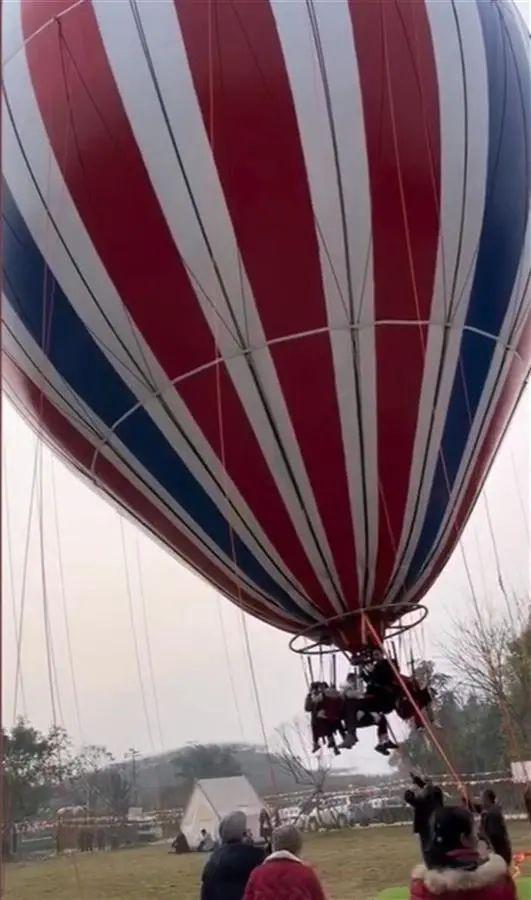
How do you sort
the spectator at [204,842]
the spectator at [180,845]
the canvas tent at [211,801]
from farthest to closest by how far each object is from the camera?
the spectator at [180,845]
the spectator at [204,842]
the canvas tent at [211,801]

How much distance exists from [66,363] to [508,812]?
11.9 meters

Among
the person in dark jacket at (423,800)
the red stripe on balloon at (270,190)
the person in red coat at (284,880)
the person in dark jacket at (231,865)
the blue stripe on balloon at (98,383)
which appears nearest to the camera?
the person in red coat at (284,880)

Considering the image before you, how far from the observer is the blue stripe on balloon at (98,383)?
564 cm

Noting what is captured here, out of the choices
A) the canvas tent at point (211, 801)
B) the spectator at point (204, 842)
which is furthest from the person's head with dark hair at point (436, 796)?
the spectator at point (204, 842)

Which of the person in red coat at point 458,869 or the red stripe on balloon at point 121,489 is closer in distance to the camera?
the person in red coat at point 458,869

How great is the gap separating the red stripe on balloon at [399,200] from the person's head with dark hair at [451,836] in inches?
110

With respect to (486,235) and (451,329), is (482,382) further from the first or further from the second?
(486,235)

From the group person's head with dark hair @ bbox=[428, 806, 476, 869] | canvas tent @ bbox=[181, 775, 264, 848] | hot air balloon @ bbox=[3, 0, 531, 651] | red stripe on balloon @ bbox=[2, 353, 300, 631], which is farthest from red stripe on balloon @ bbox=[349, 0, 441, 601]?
canvas tent @ bbox=[181, 775, 264, 848]

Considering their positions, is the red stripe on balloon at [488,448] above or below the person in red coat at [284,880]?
above

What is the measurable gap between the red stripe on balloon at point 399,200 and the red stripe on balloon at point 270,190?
0.31m

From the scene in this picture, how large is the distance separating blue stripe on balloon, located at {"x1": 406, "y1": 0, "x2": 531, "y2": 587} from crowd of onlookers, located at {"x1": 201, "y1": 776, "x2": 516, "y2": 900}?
2.37 metres

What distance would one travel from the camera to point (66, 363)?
227 inches

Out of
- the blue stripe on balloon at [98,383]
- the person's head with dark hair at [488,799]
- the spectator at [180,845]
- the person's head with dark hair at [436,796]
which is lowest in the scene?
the spectator at [180,845]

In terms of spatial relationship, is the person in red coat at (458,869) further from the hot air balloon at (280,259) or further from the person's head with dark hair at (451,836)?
the hot air balloon at (280,259)
